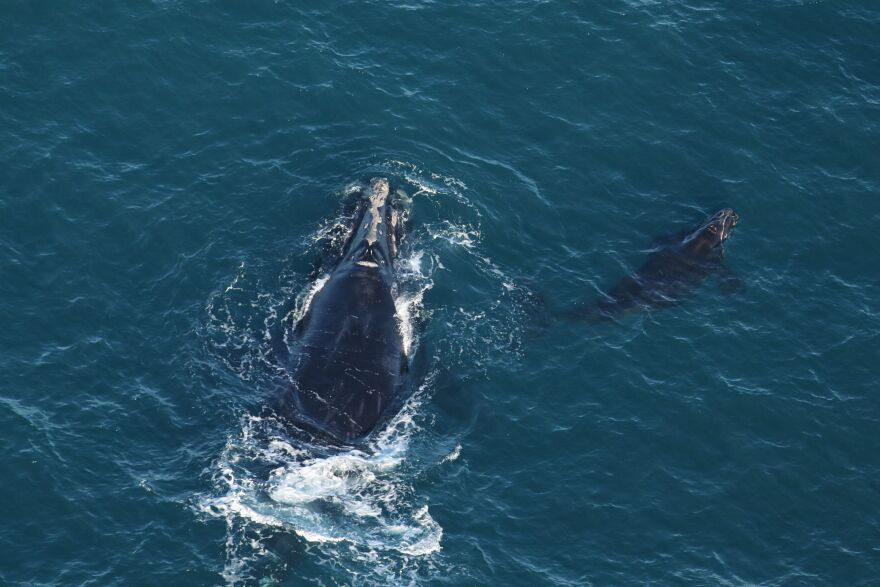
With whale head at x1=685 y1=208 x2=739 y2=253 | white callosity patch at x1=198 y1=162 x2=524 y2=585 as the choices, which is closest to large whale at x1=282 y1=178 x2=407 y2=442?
white callosity patch at x1=198 y1=162 x2=524 y2=585

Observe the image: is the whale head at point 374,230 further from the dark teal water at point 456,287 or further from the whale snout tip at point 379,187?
the dark teal water at point 456,287

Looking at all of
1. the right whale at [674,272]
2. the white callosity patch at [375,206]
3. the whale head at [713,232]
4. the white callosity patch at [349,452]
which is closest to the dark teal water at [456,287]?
the white callosity patch at [349,452]

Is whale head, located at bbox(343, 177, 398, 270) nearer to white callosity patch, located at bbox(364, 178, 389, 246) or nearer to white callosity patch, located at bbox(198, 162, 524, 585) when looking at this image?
white callosity patch, located at bbox(364, 178, 389, 246)

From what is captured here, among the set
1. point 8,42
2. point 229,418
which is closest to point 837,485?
point 229,418

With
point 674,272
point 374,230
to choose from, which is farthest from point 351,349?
point 674,272

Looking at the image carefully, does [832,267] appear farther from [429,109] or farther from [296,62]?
[296,62]

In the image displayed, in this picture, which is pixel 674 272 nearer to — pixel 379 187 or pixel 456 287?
pixel 456 287
